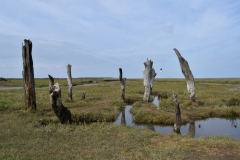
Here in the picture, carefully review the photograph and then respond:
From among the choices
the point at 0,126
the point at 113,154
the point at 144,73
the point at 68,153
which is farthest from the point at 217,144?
the point at 144,73

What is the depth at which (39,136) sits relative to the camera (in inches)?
475

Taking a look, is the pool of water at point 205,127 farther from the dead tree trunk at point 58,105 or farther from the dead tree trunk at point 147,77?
the dead tree trunk at point 147,77

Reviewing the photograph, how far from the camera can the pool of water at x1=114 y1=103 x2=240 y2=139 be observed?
1507 cm

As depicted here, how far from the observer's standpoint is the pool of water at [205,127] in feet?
49.4

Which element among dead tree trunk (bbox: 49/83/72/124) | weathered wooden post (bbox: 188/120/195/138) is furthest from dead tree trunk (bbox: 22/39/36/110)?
weathered wooden post (bbox: 188/120/195/138)

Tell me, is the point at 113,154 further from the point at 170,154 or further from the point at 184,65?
the point at 184,65

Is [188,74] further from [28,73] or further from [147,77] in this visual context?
[28,73]

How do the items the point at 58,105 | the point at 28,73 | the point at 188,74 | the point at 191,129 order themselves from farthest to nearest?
the point at 188,74 < the point at 28,73 < the point at 191,129 < the point at 58,105

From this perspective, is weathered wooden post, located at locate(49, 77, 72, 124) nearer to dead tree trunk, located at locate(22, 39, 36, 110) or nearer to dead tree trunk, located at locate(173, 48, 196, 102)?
dead tree trunk, located at locate(22, 39, 36, 110)

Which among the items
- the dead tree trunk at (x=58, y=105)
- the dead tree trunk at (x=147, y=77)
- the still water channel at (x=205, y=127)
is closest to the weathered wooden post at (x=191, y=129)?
the still water channel at (x=205, y=127)

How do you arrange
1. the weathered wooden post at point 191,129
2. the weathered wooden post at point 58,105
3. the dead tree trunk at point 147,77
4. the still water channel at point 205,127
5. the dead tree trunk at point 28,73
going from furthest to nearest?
the dead tree trunk at point 147,77
the dead tree trunk at point 28,73
the still water channel at point 205,127
the weathered wooden post at point 58,105
the weathered wooden post at point 191,129

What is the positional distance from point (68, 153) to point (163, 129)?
27.1 ft

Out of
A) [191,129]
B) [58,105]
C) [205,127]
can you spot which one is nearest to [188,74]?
[205,127]

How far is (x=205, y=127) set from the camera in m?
16.7
